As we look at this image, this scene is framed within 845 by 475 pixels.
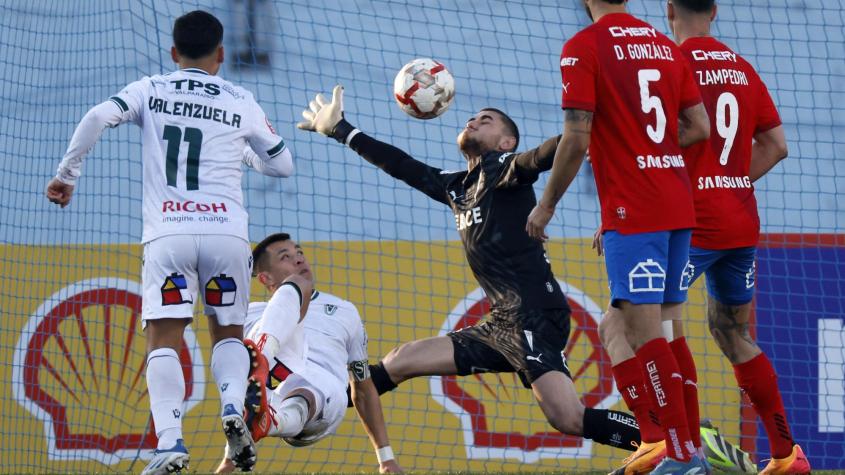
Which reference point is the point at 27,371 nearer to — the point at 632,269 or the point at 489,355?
the point at 489,355

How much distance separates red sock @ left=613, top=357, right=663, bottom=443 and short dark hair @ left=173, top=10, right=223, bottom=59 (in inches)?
81.7

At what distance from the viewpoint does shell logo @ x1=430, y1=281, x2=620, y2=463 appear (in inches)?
333

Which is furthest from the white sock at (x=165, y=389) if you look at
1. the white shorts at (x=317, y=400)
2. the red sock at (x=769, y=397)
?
the red sock at (x=769, y=397)

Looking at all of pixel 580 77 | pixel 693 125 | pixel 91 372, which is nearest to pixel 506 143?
pixel 693 125

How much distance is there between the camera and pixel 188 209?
5.01 metres

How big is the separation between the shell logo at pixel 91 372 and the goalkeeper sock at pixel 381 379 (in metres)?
2.09

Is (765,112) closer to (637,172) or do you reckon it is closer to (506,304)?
(637,172)

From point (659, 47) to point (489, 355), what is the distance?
2.31 m

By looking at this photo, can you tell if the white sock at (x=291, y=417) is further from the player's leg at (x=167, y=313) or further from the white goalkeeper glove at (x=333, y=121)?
the white goalkeeper glove at (x=333, y=121)

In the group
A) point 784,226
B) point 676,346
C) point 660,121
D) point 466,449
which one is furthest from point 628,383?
point 784,226

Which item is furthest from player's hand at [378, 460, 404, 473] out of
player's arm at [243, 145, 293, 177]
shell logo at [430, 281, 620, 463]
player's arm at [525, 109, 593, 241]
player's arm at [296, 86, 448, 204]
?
player's arm at [525, 109, 593, 241]

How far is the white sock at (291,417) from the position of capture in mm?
6199

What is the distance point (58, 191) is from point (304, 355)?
84.9 inches

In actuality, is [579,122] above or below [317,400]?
above
